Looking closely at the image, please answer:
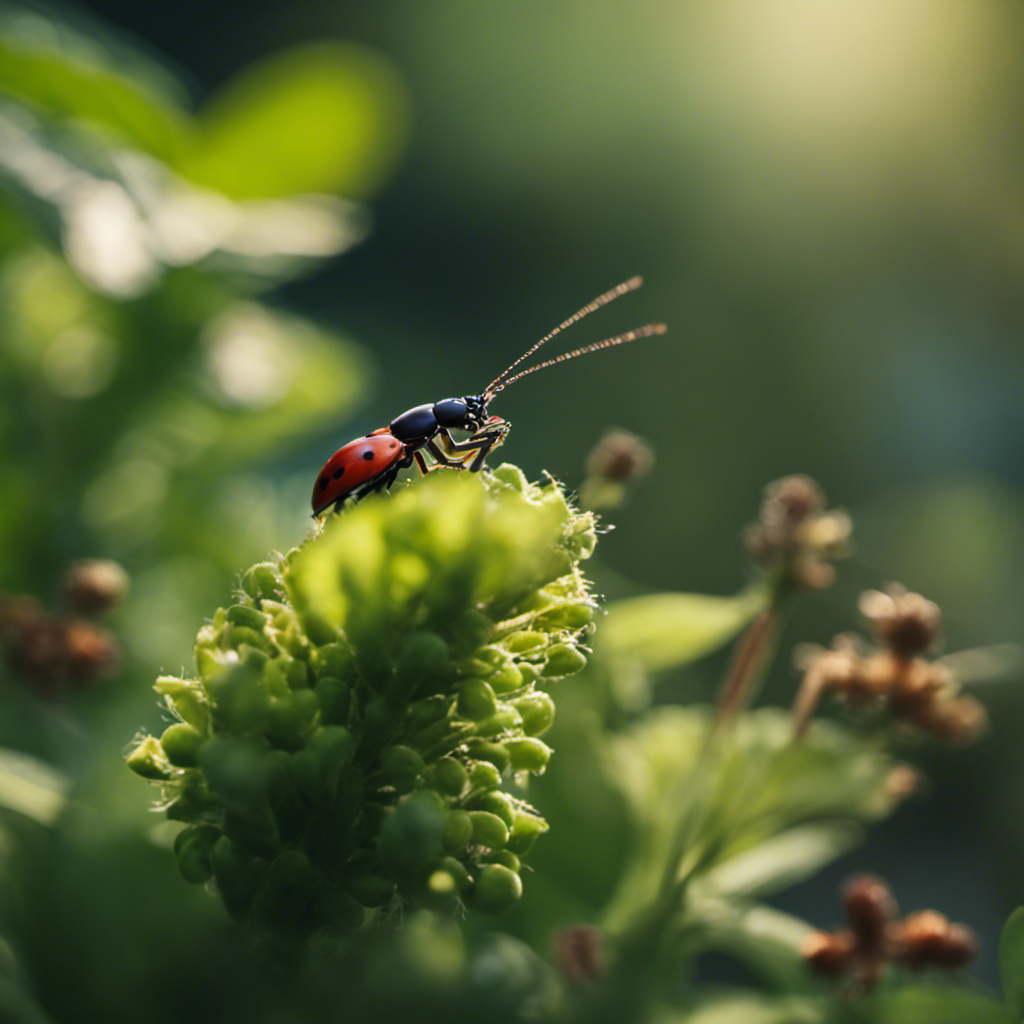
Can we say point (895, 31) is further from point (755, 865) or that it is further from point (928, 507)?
point (755, 865)

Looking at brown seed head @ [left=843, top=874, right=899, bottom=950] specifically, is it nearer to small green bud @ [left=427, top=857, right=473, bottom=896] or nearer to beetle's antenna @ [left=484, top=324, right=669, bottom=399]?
small green bud @ [left=427, top=857, right=473, bottom=896]

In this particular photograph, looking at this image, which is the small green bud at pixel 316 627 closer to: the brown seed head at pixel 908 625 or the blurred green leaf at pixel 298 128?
the brown seed head at pixel 908 625

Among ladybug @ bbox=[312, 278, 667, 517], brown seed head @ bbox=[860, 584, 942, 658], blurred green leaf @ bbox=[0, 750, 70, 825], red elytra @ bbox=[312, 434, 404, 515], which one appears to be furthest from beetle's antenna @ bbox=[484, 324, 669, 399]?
blurred green leaf @ bbox=[0, 750, 70, 825]

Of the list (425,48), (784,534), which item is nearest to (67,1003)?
(784,534)

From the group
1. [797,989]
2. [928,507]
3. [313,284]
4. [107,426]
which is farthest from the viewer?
[313,284]

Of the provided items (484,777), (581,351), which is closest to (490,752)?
(484,777)

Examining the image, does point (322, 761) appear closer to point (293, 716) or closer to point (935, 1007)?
point (293, 716)
